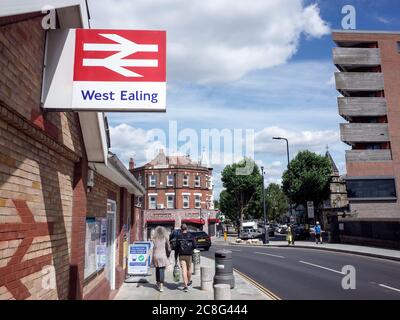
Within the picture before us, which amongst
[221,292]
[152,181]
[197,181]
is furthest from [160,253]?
[197,181]

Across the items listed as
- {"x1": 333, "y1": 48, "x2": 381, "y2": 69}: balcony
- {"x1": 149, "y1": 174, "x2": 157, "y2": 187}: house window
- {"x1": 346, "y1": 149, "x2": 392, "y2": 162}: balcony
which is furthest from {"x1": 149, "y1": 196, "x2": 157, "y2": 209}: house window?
{"x1": 333, "y1": 48, "x2": 381, "y2": 69}: balcony

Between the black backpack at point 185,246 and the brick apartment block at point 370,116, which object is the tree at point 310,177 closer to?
the brick apartment block at point 370,116

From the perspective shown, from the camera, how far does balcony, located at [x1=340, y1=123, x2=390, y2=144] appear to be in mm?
42781

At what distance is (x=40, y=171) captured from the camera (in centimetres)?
479

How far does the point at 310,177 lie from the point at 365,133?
8430mm

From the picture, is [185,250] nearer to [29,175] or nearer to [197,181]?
[29,175]

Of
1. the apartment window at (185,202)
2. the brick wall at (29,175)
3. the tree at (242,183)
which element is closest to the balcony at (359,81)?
the tree at (242,183)

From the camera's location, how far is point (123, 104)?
4578 mm

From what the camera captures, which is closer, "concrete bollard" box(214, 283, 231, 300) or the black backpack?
"concrete bollard" box(214, 283, 231, 300)

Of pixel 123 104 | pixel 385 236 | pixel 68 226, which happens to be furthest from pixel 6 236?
pixel 385 236

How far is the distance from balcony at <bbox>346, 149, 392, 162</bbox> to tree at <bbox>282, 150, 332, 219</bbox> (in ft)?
19.4

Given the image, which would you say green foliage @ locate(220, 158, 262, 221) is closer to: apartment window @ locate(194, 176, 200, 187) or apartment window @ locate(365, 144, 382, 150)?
apartment window @ locate(194, 176, 200, 187)
